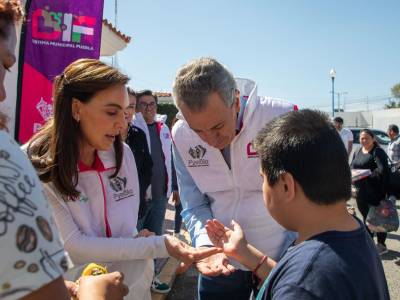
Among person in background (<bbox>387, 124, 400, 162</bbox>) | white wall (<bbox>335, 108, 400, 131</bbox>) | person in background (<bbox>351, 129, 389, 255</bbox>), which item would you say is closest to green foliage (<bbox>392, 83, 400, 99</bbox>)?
white wall (<bbox>335, 108, 400, 131</bbox>)

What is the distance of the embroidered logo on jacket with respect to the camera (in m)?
1.95

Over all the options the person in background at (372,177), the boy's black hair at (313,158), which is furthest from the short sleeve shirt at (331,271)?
the person in background at (372,177)

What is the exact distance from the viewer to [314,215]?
129cm

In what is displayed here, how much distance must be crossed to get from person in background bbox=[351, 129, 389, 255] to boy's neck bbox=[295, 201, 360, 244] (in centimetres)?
512

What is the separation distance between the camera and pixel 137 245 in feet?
6.11

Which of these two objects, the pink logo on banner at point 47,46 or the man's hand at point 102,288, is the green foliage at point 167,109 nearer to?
the pink logo on banner at point 47,46

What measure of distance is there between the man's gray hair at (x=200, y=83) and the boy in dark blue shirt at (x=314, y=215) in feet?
1.92

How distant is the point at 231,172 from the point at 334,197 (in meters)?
0.96

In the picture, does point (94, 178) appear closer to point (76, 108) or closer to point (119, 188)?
point (119, 188)

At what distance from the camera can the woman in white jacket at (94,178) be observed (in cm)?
179

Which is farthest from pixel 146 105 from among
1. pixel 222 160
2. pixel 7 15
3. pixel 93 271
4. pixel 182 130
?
pixel 7 15

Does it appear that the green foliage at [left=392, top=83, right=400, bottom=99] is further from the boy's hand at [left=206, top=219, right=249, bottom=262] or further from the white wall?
the boy's hand at [left=206, top=219, right=249, bottom=262]

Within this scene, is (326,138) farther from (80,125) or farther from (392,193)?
(392,193)

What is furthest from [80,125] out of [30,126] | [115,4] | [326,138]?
[115,4]
